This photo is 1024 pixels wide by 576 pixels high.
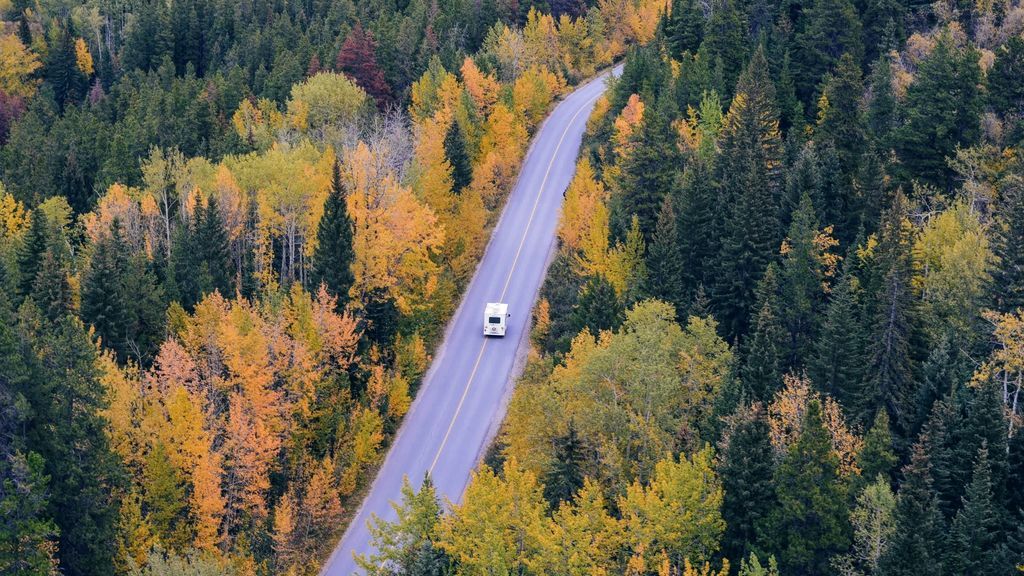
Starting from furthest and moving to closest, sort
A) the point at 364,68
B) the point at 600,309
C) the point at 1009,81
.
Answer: the point at 364,68
the point at 1009,81
the point at 600,309

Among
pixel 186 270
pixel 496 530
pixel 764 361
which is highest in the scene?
pixel 764 361

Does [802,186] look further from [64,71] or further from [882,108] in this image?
[64,71]

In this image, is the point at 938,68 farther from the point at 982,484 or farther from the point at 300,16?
the point at 300,16

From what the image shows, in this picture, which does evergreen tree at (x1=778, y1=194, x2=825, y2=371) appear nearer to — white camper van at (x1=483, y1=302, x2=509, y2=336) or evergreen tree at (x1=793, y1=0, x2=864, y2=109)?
white camper van at (x1=483, y1=302, x2=509, y2=336)

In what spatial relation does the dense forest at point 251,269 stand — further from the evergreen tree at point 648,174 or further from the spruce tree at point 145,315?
the evergreen tree at point 648,174

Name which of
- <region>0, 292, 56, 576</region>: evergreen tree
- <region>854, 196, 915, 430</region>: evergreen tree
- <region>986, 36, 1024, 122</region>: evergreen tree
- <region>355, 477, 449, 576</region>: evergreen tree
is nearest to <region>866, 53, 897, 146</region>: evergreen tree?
<region>986, 36, 1024, 122</region>: evergreen tree

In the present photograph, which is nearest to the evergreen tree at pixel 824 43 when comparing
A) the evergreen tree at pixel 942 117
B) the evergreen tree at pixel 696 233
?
the evergreen tree at pixel 942 117

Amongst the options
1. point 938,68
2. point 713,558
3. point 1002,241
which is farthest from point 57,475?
point 938,68

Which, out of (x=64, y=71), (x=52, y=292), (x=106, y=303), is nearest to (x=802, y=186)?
(x=106, y=303)
